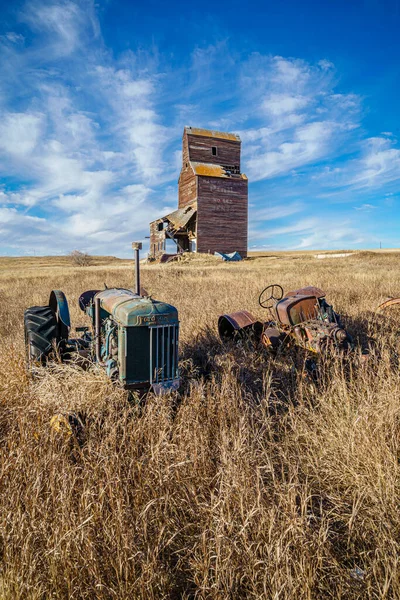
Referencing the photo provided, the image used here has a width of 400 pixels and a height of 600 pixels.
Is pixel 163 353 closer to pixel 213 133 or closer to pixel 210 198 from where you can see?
pixel 210 198

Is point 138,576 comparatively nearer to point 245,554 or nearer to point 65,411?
point 245,554

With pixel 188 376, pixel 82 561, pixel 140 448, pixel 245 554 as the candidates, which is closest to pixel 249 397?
pixel 188 376

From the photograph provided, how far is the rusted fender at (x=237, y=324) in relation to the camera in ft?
17.9

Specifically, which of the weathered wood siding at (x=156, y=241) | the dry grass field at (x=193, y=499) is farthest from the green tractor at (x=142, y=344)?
the weathered wood siding at (x=156, y=241)

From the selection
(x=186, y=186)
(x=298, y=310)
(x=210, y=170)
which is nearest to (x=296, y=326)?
(x=298, y=310)

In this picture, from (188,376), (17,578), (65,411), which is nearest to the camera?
(17,578)

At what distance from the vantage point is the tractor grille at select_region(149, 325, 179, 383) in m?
3.25

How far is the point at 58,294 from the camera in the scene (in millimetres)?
4887

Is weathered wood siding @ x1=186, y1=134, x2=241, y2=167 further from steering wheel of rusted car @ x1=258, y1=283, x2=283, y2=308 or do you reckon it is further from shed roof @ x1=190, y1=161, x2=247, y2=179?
steering wheel of rusted car @ x1=258, y1=283, x2=283, y2=308

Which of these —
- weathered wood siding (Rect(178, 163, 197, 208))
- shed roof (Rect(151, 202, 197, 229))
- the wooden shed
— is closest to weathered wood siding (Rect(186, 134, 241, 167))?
the wooden shed

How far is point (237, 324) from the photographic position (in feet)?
17.8

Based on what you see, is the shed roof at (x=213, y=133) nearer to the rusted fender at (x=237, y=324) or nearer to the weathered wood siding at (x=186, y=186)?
the weathered wood siding at (x=186, y=186)

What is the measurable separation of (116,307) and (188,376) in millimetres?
1144

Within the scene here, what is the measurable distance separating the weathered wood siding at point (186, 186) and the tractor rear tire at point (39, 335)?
79.3 feet
